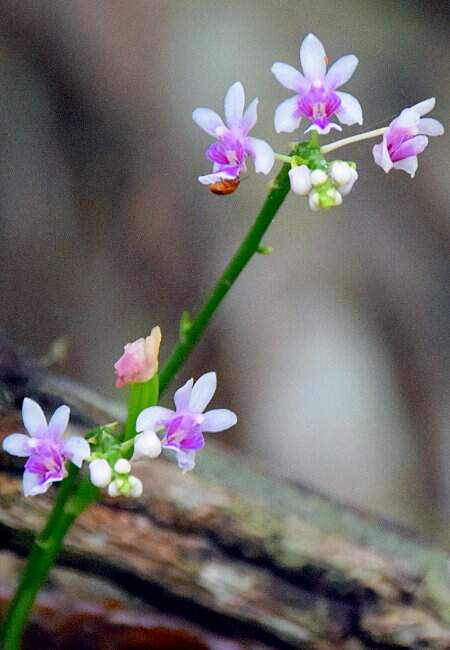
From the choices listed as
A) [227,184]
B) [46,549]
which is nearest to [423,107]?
[227,184]

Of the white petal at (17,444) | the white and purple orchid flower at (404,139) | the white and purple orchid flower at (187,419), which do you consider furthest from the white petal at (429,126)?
the white petal at (17,444)

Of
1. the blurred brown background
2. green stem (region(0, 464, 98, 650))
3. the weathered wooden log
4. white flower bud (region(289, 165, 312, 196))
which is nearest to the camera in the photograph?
white flower bud (region(289, 165, 312, 196))

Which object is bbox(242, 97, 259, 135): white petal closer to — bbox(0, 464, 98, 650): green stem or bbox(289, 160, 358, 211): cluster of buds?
bbox(289, 160, 358, 211): cluster of buds

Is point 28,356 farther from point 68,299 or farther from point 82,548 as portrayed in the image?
point 68,299

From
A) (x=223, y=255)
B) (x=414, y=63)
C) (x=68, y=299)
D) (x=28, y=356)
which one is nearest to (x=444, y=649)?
(x=28, y=356)

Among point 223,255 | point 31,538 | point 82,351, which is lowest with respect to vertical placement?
point 31,538

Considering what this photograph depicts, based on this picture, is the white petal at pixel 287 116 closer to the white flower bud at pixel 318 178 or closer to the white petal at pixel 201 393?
the white flower bud at pixel 318 178

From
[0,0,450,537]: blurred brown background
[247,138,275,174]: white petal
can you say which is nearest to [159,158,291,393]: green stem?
[247,138,275,174]: white petal
